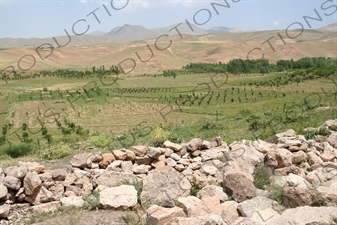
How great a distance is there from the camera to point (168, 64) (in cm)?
10288

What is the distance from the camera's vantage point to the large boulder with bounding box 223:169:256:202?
645 centimetres

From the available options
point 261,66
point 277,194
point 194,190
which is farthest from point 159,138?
point 261,66

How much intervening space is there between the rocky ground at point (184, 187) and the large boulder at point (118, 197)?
16mm

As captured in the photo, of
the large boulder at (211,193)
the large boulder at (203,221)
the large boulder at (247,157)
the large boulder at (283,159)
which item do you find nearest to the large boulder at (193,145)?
the large boulder at (247,157)

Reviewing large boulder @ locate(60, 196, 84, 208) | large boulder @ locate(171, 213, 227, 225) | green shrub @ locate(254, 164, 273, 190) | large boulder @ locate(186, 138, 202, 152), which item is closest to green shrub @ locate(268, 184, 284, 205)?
green shrub @ locate(254, 164, 273, 190)

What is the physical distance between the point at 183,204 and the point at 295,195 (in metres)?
1.86

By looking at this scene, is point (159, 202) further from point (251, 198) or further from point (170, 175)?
point (251, 198)

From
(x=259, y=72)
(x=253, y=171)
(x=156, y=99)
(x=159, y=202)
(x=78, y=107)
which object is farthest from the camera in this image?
(x=259, y=72)

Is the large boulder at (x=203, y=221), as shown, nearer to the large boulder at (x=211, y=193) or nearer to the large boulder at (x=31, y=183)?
the large boulder at (x=211, y=193)

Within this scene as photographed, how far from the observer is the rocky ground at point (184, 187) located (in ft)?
18.1

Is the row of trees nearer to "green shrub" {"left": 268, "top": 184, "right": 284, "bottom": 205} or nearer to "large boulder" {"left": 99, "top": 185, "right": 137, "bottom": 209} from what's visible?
"green shrub" {"left": 268, "top": 184, "right": 284, "bottom": 205}

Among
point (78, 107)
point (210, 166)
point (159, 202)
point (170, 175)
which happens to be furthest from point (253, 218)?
point (78, 107)

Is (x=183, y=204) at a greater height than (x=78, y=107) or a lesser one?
greater

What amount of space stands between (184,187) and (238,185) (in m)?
1.00
